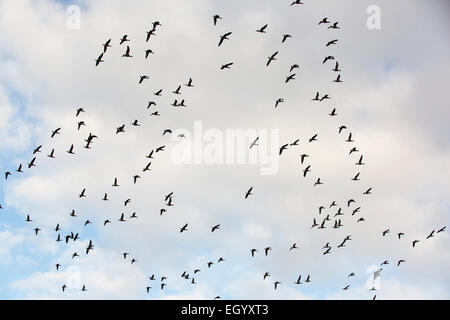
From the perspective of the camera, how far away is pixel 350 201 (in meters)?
87.7

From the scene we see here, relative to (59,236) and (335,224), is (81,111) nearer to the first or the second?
(59,236)
